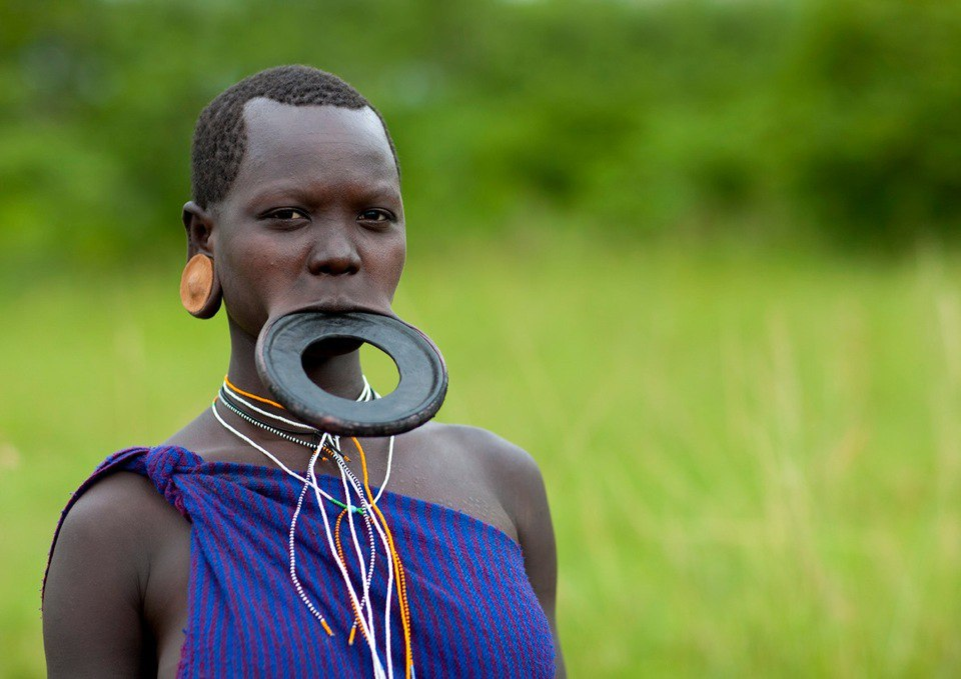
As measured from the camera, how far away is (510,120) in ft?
54.7

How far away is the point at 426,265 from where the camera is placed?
13.3 meters

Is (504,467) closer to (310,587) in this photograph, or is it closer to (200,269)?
(310,587)

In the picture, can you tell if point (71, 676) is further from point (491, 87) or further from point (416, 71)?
point (491, 87)

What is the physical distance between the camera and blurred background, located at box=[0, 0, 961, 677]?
13.8ft

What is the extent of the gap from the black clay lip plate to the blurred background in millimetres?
1074

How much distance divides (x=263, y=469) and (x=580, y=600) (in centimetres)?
304

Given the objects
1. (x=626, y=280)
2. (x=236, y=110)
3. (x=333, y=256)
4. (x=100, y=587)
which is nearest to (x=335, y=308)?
(x=333, y=256)

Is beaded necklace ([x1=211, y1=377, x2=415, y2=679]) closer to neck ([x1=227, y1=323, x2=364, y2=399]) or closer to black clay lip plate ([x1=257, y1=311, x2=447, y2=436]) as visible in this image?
neck ([x1=227, y1=323, x2=364, y2=399])

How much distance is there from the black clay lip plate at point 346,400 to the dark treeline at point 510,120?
431 inches

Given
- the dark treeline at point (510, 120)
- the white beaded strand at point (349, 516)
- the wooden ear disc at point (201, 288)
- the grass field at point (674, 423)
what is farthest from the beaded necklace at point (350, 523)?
the dark treeline at point (510, 120)

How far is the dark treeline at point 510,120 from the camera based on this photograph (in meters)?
12.3

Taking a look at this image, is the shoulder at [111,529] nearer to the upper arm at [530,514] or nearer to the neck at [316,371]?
the neck at [316,371]

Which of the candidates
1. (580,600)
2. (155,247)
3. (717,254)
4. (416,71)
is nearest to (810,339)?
(717,254)

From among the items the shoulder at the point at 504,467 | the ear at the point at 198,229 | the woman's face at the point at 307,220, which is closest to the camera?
the woman's face at the point at 307,220
